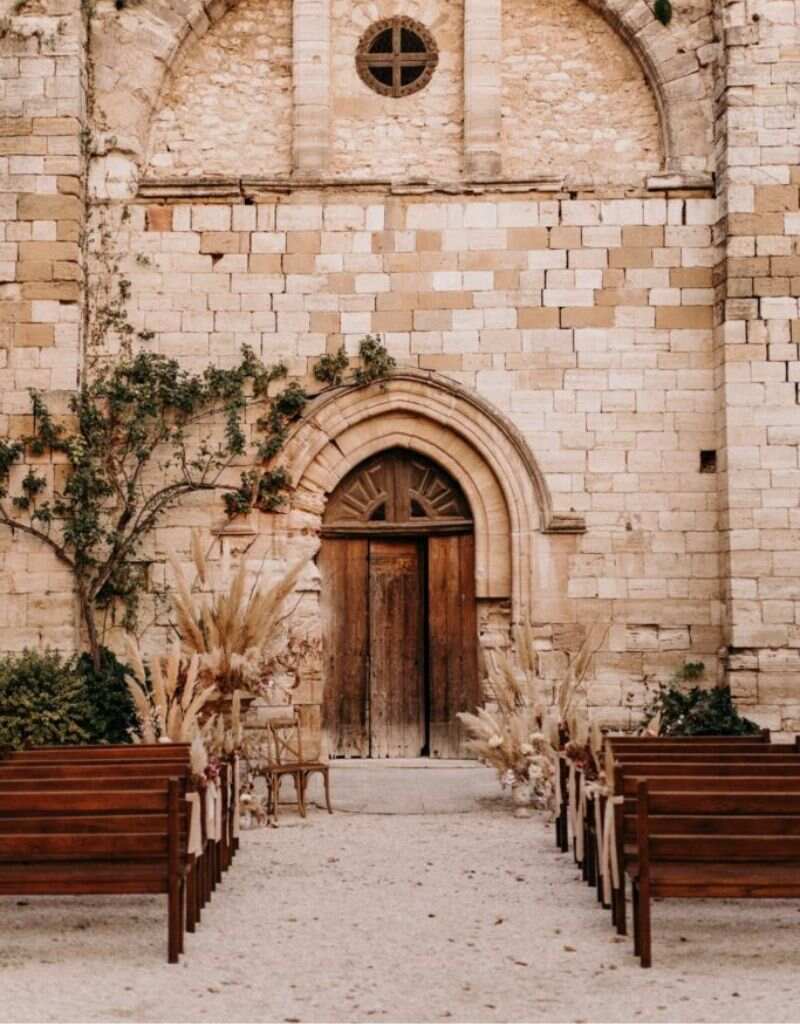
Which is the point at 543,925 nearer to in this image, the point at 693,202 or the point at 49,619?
the point at 49,619

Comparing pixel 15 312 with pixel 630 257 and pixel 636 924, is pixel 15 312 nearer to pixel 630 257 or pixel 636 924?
pixel 630 257

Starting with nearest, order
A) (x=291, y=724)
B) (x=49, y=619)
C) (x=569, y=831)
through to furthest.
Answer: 1. (x=569, y=831)
2. (x=291, y=724)
3. (x=49, y=619)

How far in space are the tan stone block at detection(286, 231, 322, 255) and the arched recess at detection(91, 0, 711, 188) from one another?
60.5 inches

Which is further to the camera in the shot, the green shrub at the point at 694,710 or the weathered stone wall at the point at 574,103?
the weathered stone wall at the point at 574,103

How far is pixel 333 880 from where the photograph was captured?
7.68 metres

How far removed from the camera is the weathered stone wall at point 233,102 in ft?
41.6

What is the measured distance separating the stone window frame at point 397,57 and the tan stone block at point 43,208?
2.96 metres

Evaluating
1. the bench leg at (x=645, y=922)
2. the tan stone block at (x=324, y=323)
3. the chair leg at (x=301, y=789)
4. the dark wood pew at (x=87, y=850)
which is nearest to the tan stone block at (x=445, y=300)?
the tan stone block at (x=324, y=323)

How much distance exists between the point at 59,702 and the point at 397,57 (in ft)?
21.4

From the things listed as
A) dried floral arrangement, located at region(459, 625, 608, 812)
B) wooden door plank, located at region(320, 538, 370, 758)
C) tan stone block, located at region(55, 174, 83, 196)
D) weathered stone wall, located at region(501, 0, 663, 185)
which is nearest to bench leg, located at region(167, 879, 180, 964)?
dried floral arrangement, located at region(459, 625, 608, 812)

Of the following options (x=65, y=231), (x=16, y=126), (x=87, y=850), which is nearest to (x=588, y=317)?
(x=65, y=231)

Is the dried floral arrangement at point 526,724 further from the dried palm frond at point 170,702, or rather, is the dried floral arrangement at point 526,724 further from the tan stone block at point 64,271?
the tan stone block at point 64,271

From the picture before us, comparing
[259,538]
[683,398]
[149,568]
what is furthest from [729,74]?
[149,568]

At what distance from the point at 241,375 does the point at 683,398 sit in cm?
380
